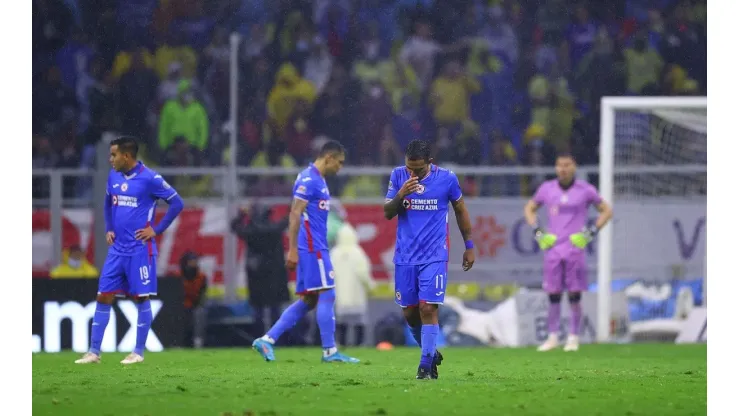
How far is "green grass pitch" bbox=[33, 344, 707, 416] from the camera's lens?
984cm

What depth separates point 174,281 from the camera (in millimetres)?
18766

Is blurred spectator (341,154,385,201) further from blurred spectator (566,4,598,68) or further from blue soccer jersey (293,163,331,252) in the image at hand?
blue soccer jersey (293,163,331,252)

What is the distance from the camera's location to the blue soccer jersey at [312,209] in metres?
14.0

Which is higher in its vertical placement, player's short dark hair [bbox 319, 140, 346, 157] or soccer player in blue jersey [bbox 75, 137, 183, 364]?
player's short dark hair [bbox 319, 140, 346, 157]

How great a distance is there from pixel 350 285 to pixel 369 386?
8.99 m

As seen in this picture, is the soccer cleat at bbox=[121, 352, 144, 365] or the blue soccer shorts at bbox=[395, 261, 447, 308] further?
the soccer cleat at bbox=[121, 352, 144, 365]

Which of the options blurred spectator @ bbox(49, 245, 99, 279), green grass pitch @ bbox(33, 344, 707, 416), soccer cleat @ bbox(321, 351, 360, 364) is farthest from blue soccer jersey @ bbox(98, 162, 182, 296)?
blurred spectator @ bbox(49, 245, 99, 279)

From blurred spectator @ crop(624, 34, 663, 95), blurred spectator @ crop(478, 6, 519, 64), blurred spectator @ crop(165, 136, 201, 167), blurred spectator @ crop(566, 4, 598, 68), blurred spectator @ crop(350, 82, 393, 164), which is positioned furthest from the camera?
blurred spectator @ crop(478, 6, 519, 64)

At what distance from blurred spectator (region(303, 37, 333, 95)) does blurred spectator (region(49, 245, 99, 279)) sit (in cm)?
674

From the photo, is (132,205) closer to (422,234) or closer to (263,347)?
(263,347)

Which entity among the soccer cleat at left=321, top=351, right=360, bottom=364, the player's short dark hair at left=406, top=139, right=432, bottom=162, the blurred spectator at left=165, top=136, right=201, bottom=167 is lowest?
the soccer cleat at left=321, top=351, right=360, bottom=364

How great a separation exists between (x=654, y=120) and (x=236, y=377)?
11.1 metres

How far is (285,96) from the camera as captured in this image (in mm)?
24641

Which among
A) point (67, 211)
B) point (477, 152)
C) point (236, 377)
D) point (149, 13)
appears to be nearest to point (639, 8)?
point (477, 152)
